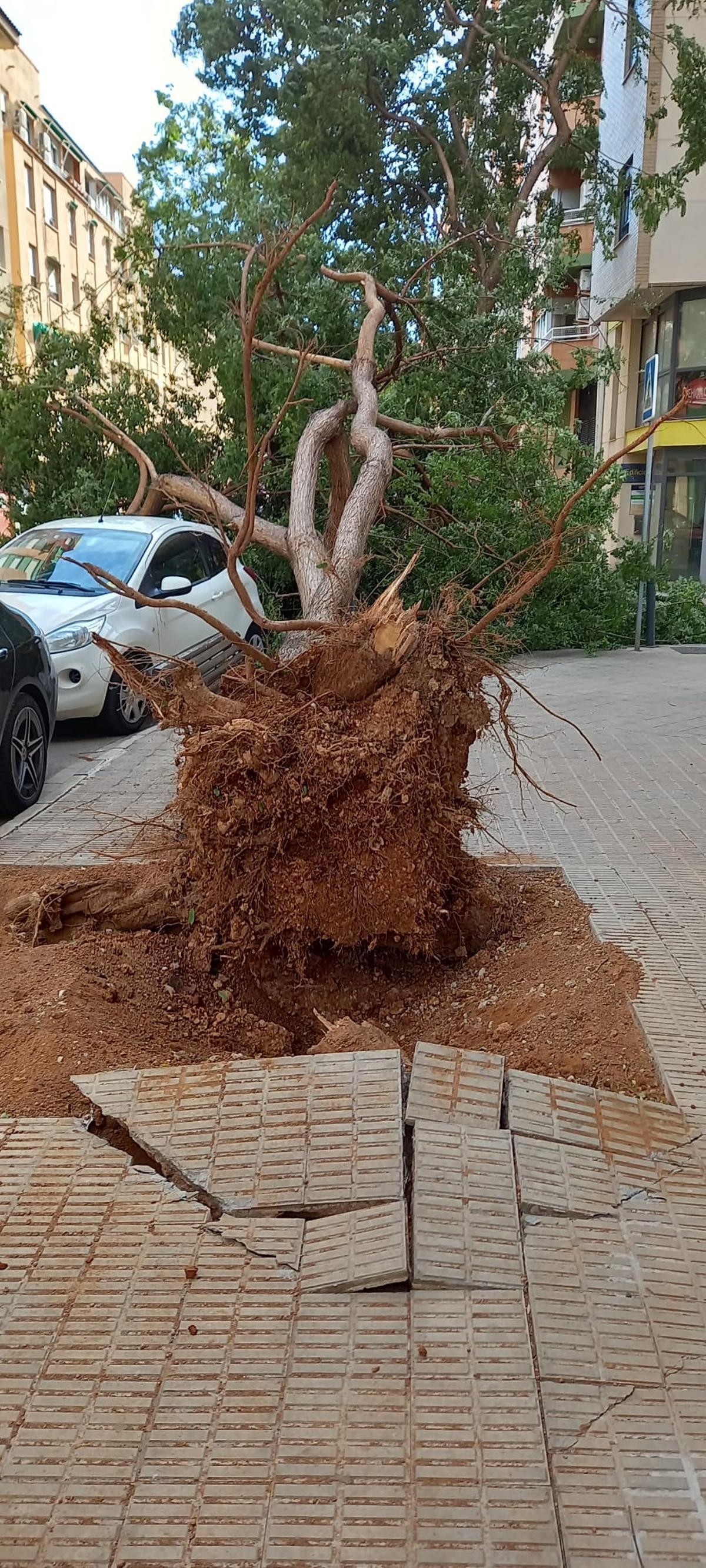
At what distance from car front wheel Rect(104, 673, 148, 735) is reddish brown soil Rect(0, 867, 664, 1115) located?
523 cm

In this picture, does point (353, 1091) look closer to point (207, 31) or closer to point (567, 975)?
point (567, 975)

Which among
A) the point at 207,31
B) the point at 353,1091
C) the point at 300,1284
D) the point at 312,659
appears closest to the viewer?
the point at 300,1284

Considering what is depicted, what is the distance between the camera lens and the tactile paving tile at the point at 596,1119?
331 centimetres

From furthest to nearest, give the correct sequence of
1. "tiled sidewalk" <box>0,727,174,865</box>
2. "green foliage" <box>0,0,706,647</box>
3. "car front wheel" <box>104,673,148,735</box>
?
"green foliage" <box>0,0,706,647</box> → "car front wheel" <box>104,673,148,735</box> → "tiled sidewalk" <box>0,727,174,865</box>

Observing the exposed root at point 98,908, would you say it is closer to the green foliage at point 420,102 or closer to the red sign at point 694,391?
the red sign at point 694,391

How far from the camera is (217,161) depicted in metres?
17.7

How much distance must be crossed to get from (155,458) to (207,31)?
826 cm

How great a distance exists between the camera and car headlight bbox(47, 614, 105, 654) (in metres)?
9.75

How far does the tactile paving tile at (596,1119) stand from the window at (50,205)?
4239 cm

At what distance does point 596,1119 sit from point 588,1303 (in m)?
0.80

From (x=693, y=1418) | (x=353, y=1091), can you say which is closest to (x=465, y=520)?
(x=353, y=1091)

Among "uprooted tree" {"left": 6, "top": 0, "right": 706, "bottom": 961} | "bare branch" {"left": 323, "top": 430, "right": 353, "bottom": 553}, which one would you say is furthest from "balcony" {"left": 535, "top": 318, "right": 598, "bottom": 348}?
"bare branch" {"left": 323, "top": 430, "right": 353, "bottom": 553}

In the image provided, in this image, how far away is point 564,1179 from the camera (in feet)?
10.3

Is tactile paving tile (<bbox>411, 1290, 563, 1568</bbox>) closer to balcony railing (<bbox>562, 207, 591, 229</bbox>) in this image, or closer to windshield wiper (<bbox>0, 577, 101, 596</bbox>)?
windshield wiper (<bbox>0, 577, 101, 596</bbox>)
